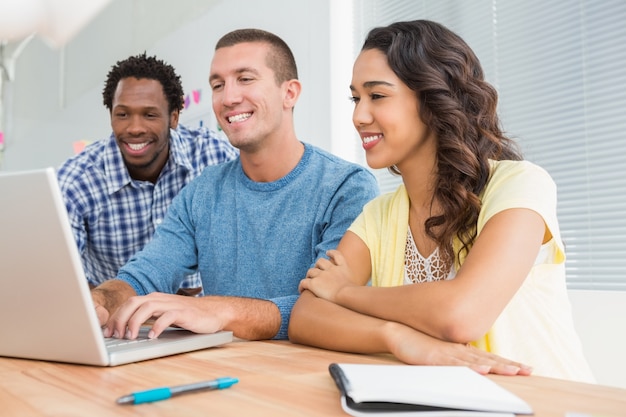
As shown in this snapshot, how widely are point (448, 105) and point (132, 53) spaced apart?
3677 millimetres

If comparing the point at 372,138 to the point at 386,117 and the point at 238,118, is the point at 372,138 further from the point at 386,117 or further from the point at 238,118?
the point at 238,118

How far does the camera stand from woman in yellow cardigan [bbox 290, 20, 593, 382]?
98cm

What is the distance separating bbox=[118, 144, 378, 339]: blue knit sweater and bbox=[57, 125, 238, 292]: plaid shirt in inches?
22.0

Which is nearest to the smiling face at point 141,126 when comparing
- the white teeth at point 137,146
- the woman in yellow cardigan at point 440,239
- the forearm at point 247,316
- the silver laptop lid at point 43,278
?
the white teeth at point 137,146

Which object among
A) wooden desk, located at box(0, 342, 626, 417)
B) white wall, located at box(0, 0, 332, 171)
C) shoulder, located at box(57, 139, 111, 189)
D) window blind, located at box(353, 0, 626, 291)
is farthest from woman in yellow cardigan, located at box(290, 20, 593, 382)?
white wall, located at box(0, 0, 332, 171)

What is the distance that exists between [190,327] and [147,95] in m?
1.60

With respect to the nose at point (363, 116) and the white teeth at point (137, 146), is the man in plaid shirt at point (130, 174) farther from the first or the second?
the nose at point (363, 116)

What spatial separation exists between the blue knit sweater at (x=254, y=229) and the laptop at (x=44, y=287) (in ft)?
2.29

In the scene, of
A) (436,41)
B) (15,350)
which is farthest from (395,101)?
(15,350)

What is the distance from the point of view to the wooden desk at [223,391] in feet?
1.92

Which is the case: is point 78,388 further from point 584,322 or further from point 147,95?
point 147,95

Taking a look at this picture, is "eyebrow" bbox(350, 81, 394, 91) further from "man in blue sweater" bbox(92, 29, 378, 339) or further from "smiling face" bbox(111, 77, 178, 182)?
"smiling face" bbox(111, 77, 178, 182)

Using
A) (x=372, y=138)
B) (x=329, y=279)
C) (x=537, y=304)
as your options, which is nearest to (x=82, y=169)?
(x=372, y=138)

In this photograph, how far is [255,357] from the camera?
2.94 ft
